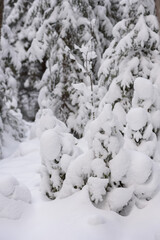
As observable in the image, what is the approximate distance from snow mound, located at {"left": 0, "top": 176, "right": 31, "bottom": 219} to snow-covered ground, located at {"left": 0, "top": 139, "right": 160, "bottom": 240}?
67mm

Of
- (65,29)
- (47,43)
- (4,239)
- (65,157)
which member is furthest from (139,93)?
(47,43)

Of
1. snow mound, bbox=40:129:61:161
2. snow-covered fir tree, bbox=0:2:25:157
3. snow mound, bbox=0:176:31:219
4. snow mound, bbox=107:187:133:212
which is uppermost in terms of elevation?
snow mound, bbox=40:129:61:161

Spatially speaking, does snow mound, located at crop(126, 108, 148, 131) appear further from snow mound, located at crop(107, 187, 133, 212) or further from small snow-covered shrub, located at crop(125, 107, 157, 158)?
snow mound, located at crop(107, 187, 133, 212)

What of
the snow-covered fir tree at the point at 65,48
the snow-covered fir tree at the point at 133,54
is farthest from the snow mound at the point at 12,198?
the snow-covered fir tree at the point at 65,48

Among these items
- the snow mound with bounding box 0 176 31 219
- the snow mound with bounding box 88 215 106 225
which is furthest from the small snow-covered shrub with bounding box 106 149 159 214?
the snow mound with bounding box 0 176 31 219

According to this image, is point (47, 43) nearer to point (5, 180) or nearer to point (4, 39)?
point (4, 39)

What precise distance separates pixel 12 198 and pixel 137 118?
2095 mm

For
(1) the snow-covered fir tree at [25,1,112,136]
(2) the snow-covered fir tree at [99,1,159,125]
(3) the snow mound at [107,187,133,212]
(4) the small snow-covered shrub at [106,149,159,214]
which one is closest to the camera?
(3) the snow mound at [107,187,133,212]

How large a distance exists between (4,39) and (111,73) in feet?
17.6

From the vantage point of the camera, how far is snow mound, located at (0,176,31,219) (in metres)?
3.47

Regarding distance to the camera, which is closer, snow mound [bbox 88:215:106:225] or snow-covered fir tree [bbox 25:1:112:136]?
snow mound [bbox 88:215:106:225]

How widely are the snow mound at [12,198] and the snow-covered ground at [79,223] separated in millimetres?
67

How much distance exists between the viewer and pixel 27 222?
346 cm

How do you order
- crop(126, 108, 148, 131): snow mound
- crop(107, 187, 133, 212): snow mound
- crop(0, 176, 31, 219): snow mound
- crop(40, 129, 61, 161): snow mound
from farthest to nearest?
1. crop(126, 108, 148, 131): snow mound
2. crop(40, 129, 61, 161): snow mound
3. crop(107, 187, 133, 212): snow mound
4. crop(0, 176, 31, 219): snow mound
